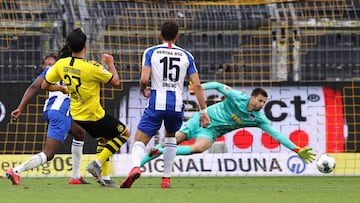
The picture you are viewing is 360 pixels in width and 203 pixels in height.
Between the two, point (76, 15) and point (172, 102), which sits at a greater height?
point (76, 15)

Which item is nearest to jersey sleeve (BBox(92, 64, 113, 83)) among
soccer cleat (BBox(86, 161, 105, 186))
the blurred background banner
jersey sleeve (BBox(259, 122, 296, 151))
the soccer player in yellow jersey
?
the soccer player in yellow jersey

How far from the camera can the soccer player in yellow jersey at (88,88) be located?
38.3 feet

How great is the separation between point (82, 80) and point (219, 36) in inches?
299

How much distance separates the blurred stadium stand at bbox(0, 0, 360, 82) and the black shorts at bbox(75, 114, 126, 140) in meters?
6.61

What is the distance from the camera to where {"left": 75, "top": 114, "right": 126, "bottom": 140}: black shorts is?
12.0 m

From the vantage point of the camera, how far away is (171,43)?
38.4 feet

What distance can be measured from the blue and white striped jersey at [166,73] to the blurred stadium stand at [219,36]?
22.9 ft

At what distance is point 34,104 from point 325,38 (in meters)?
5.51

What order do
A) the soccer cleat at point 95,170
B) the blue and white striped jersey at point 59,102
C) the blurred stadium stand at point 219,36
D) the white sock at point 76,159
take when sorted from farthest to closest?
the blurred stadium stand at point 219,36
the blue and white striped jersey at point 59,102
the white sock at point 76,159
the soccer cleat at point 95,170

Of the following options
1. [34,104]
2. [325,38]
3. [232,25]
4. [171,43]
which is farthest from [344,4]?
[171,43]

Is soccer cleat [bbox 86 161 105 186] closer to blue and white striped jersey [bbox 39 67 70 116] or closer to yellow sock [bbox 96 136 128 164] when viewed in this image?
yellow sock [bbox 96 136 128 164]

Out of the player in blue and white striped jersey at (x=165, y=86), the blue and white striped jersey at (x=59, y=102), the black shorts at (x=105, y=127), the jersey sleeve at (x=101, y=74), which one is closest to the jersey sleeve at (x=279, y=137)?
the blue and white striped jersey at (x=59, y=102)

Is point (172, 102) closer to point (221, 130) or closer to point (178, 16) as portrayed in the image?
point (221, 130)

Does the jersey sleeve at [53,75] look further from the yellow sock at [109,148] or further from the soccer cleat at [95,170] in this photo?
the soccer cleat at [95,170]
